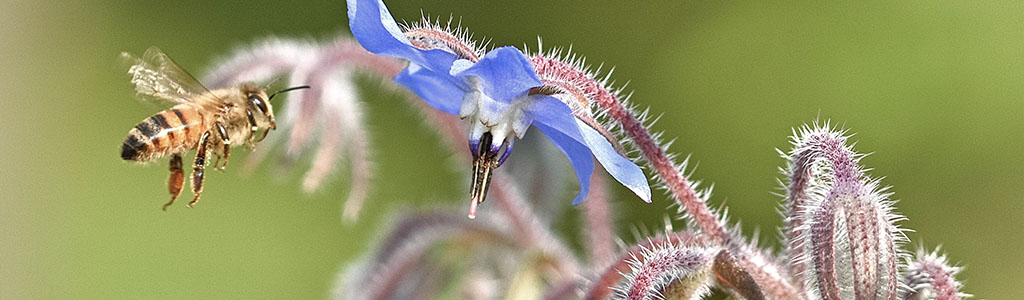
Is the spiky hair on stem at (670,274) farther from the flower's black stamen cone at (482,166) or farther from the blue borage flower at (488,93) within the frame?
the flower's black stamen cone at (482,166)

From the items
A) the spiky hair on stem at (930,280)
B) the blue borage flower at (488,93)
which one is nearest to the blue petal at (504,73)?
the blue borage flower at (488,93)

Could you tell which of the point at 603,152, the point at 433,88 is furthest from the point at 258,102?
the point at 603,152

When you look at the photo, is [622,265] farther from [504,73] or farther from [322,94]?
[322,94]

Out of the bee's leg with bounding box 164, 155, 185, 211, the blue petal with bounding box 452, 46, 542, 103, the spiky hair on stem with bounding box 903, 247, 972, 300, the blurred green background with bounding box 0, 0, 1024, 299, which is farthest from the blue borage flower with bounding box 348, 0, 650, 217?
the blurred green background with bounding box 0, 0, 1024, 299

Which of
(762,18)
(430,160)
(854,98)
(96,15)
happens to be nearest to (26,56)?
(96,15)

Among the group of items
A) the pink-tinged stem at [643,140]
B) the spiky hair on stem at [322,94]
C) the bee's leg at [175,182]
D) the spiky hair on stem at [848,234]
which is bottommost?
the bee's leg at [175,182]

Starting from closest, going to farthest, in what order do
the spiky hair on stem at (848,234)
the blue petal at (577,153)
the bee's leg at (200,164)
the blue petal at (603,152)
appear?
the spiky hair on stem at (848,234)
the blue petal at (603,152)
the blue petal at (577,153)
the bee's leg at (200,164)

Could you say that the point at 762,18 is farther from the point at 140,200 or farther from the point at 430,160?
the point at 140,200
